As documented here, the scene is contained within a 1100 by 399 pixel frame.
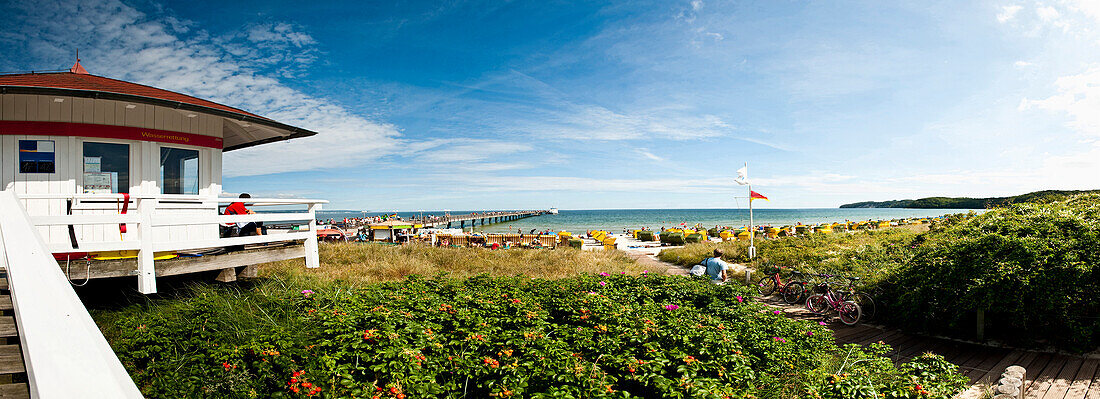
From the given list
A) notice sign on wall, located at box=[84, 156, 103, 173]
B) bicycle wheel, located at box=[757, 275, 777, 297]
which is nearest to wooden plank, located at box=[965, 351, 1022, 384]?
bicycle wheel, located at box=[757, 275, 777, 297]

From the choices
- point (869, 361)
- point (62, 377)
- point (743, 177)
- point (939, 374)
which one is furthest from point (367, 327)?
point (743, 177)

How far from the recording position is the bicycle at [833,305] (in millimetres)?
8328

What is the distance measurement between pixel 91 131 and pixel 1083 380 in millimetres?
14605

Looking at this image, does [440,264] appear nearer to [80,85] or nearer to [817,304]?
[80,85]

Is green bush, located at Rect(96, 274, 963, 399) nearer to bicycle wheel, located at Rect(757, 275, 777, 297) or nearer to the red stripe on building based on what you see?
the red stripe on building

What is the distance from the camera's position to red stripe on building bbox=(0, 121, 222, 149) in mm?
7645

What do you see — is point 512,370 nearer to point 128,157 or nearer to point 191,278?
point 191,278

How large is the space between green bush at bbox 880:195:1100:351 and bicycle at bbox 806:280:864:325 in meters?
0.61

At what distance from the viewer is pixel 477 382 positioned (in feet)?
13.9

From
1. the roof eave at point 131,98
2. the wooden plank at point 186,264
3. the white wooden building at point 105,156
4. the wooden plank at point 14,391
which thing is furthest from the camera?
the white wooden building at point 105,156

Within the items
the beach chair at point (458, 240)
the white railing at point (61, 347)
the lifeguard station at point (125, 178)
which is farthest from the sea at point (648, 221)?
the white railing at point (61, 347)

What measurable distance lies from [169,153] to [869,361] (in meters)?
11.3

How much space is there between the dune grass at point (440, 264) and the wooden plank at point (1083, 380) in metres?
6.88

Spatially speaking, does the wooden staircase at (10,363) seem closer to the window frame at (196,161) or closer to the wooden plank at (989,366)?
the window frame at (196,161)
